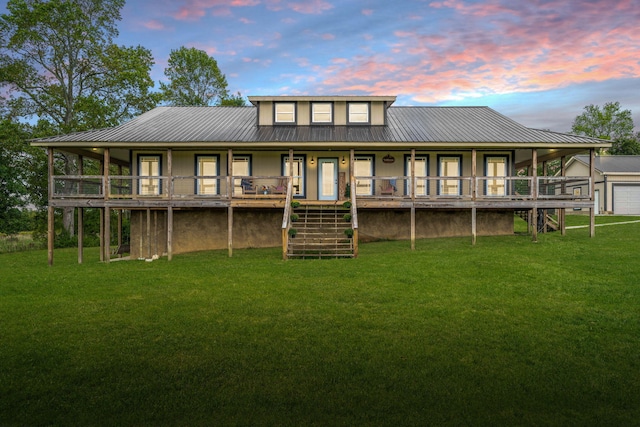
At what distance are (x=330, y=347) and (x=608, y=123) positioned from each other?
61.3 m

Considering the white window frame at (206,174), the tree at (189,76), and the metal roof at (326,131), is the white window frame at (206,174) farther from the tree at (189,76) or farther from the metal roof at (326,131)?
the tree at (189,76)

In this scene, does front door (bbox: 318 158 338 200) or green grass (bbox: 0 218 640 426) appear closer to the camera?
green grass (bbox: 0 218 640 426)

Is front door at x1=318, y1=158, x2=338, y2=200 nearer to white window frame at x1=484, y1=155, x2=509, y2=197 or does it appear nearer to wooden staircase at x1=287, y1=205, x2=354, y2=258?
wooden staircase at x1=287, y1=205, x2=354, y2=258

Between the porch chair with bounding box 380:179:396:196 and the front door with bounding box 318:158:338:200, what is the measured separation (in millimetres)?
2235

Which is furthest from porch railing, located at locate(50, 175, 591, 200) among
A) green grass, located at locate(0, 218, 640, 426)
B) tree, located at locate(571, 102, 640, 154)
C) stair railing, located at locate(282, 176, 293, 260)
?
tree, located at locate(571, 102, 640, 154)

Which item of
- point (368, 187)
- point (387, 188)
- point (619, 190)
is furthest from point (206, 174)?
point (619, 190)

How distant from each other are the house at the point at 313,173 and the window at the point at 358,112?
2.5 inches

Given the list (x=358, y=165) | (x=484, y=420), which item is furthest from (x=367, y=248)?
(x=484, y=420)

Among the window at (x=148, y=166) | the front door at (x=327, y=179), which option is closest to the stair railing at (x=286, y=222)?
the front door at (x=327, y=179)

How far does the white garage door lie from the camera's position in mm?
33094

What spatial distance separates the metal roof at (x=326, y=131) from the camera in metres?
18.1

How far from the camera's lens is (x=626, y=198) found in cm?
3316

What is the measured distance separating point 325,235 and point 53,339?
1050cm

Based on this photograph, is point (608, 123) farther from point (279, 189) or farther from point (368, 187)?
point (279, 189)
